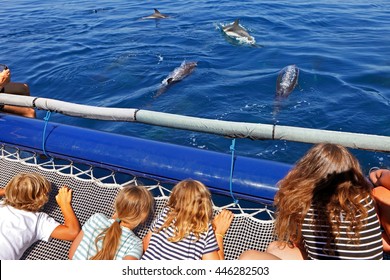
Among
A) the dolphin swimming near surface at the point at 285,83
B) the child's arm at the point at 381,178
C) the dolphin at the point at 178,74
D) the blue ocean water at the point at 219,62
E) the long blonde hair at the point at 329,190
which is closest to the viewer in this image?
the long blonde hair at the point at 329,190

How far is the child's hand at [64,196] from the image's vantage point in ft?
13.0

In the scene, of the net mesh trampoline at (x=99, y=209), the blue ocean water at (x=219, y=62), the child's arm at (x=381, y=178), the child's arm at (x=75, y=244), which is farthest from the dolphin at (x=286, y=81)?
the child's arm at (x=75, y=244)

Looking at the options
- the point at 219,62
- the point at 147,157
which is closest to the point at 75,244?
the point at 147,157

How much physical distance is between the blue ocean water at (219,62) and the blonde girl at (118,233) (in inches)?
117

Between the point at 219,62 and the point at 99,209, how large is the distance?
7.32 m

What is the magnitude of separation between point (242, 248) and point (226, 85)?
5.79 m

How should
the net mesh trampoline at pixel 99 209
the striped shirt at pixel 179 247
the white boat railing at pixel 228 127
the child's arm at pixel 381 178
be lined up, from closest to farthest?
the striped shirt at pixel 179 247, the child's arm at pixel 381 178, the white boat railing at pixel 228 127, the net mesh trampoline at pixel 99 209

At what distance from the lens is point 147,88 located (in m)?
9.02

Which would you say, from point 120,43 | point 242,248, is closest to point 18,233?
point 242,248

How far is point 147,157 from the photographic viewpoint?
4.41m

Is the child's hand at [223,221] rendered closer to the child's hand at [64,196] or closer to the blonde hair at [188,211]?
the blonde hair at [188,211]
